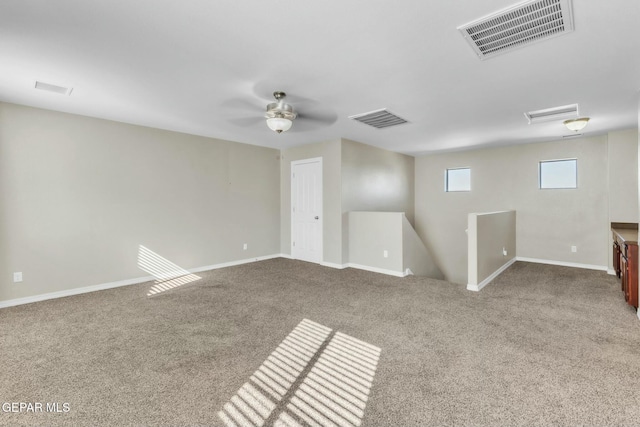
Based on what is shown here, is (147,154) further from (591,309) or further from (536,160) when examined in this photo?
(536,160)

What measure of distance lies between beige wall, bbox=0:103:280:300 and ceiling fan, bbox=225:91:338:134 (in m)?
1.44

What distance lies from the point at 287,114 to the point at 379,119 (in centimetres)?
154

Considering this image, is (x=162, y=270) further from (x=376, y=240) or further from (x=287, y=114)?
(x=376, y=240)

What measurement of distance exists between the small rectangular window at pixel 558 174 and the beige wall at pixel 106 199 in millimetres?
5926

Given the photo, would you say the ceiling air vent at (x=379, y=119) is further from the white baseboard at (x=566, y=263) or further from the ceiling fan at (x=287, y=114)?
the white baseboard at (x=566, y=263)

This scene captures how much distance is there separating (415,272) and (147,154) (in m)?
4.97

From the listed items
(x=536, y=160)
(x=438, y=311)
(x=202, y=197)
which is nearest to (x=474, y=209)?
(x=536, y=160)

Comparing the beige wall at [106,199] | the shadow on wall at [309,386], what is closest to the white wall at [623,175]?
the shadow on wall at [309,386]

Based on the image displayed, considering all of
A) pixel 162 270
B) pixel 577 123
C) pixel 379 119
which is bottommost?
pixel 162 270

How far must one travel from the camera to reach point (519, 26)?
209 centimetres

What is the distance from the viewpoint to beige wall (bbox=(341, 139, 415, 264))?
563cm

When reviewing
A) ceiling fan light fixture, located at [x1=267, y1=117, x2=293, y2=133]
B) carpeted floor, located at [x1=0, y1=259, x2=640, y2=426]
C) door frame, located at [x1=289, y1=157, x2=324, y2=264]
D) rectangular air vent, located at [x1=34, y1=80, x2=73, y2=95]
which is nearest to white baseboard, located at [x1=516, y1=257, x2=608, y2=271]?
carpeted floor, located at [x1=0, y1=259, x2=640, y2=426]

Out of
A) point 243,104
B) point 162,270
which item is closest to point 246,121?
point 243,104

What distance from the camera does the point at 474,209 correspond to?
22.2 ft
